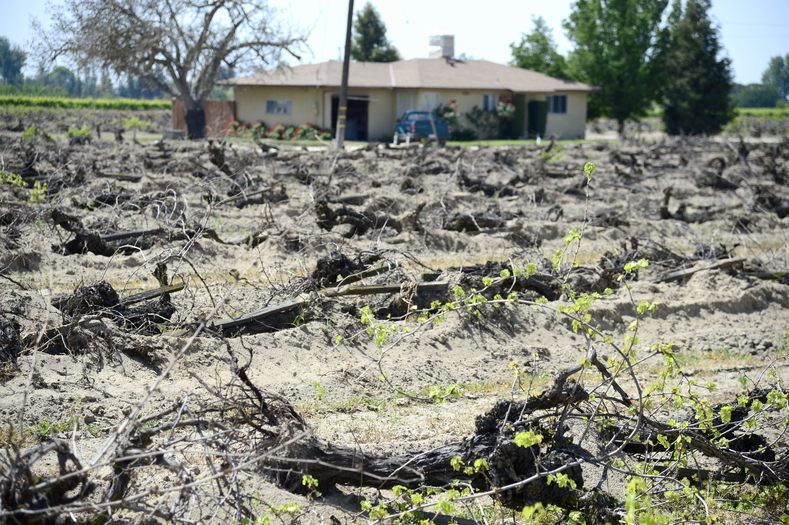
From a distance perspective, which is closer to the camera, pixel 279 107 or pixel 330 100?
pixel 330 100

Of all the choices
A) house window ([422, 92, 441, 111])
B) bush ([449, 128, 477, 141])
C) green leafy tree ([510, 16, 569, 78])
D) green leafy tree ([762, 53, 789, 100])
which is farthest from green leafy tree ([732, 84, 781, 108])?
house window ([422, 92, 441, 111])

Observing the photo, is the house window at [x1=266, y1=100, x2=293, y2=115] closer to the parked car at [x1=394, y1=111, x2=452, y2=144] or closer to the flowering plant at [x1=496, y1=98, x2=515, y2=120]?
the parked car at [x1=394, y1=111, x2=452, y2=144]

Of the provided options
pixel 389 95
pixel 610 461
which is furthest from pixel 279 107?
pixel 610 461

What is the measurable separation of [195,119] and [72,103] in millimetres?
13563

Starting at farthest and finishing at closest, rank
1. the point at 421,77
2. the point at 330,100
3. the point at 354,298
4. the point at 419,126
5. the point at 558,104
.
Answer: the point at 558,104 → the point at 421,77 → the point at 330,100 → the point at 419,126 → the point at 354,298

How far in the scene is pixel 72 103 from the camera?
5012cm

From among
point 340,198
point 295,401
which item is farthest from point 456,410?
point 340,198

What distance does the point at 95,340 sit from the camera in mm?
6770

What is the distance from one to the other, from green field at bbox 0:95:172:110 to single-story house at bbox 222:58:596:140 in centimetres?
984

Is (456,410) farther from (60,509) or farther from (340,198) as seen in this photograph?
(340,198)

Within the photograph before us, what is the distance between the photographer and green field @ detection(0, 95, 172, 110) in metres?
37.5

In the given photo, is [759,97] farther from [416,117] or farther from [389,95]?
[416,117]

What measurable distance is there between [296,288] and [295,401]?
2.17m

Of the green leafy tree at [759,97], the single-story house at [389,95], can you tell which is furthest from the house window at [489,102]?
the green leafy tree at [759,97]
